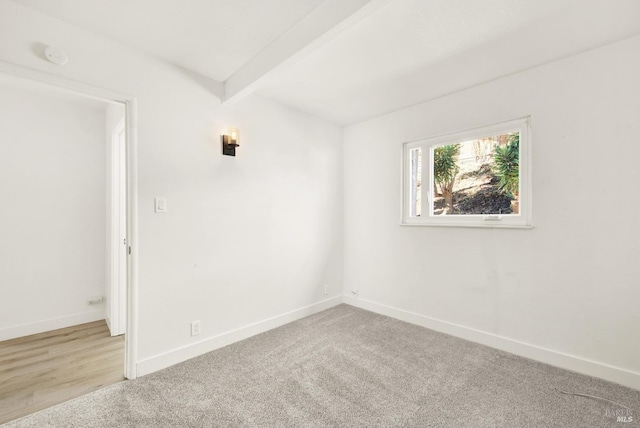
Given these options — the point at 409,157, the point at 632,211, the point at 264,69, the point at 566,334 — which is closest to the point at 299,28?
the point at 264,69

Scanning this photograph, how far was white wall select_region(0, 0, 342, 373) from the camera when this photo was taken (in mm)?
1898

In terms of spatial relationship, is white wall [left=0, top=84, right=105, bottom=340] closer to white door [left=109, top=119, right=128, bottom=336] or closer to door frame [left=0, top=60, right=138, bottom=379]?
white door [left=109, top=119, right=128, bottom=336]

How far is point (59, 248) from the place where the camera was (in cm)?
298

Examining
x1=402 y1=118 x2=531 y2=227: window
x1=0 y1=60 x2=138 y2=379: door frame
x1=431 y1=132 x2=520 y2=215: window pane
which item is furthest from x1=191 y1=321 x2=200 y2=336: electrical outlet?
x1=431 y1=132 x2=520 y2=215: window pane

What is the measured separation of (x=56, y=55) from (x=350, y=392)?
9.05 feet

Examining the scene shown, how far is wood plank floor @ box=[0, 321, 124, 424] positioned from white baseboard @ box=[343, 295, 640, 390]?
2.59 meters

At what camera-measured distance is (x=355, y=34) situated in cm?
182

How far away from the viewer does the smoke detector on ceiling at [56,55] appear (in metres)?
1.68

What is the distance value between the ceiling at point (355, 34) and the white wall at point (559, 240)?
0.25 m

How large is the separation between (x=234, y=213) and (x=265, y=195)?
381 millimetres

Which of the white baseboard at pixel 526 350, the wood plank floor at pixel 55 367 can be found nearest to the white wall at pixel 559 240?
the white baseboard at pixel 526 350

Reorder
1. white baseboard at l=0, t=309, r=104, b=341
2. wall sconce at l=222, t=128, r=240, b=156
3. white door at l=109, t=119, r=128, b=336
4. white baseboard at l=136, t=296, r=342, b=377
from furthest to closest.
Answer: white door at l=109, t=119, r=128, b=336 < white baseboard at l=0, t=309, r=104, b=341 < wall sconce at l=222, t=128, r=240, b=156 < white baseboard at l=136, t=296, r=342, b=377

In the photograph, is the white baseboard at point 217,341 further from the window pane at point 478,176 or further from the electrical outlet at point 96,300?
the window pane at point 478,176

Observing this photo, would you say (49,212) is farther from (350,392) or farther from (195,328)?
(350,392)
